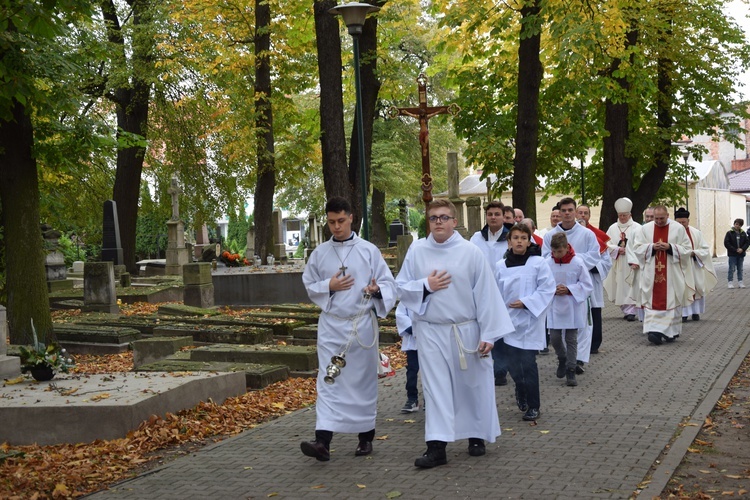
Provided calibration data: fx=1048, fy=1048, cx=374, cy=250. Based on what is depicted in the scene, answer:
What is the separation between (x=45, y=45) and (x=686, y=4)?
1863 centimetres

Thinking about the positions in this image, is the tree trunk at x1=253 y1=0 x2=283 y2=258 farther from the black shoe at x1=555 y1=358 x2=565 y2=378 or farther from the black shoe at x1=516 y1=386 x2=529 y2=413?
the black shoe at x1=516 y1=386 x2=529 y2=413

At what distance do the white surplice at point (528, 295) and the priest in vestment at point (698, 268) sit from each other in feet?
26.1

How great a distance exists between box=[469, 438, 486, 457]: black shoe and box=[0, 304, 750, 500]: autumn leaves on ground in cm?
135

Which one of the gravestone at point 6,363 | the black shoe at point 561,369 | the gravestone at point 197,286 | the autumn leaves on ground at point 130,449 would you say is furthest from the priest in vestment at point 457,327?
the gravestone at point 197,286

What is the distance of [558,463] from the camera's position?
7.11m

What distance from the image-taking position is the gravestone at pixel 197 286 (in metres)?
21.0

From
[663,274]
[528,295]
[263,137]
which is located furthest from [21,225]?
[263,137]

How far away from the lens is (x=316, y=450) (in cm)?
738

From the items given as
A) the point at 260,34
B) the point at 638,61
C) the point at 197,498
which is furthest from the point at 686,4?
the point at 197,498

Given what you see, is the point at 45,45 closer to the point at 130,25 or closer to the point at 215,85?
the point at 130,25

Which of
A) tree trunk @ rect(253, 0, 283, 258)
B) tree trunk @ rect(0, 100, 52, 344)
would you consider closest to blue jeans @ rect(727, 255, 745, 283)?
tree trunk @ rect(253, 0, 283, 258)

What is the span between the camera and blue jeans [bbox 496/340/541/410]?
878 centimetres

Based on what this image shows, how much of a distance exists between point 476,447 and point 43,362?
14.4 ft

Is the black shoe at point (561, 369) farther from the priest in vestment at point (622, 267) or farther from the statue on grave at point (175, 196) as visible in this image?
the statue on grave at point (175, 196)
